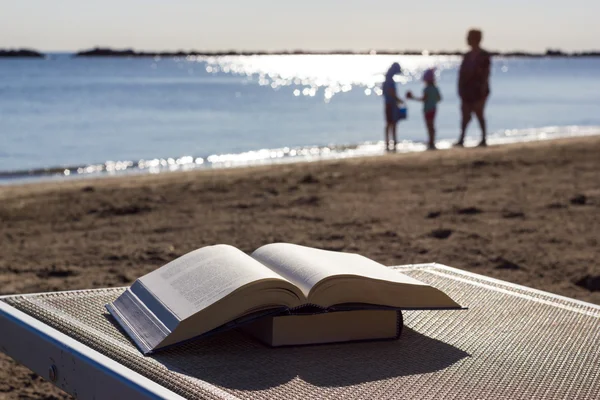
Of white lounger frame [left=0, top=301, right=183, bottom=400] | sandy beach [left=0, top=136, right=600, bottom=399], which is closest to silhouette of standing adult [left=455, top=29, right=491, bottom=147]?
sandy beach [left=0, top=136, right=600, bottom=399]

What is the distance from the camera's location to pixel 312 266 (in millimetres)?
1955

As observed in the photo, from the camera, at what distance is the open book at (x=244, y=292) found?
5.85ft

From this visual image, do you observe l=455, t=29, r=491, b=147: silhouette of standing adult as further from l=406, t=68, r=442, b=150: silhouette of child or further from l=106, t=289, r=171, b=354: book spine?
l=106, t=289, r=171, b=354: book spine

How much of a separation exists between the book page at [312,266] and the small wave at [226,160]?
1176 cm

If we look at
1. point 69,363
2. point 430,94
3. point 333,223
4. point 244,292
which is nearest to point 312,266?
point 244,292

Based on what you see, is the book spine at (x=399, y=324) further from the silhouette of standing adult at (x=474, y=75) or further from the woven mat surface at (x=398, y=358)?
the silhouette of standing adult at (x=474, y=75)

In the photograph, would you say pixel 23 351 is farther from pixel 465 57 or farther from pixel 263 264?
pixel 465 57

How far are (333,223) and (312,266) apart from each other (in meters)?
4.32

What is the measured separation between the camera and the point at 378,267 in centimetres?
211

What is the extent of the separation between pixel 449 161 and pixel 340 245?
4374mm

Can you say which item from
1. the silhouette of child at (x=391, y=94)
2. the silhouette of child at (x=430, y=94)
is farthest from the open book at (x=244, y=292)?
the silhouette of child at (x=430, y=94)

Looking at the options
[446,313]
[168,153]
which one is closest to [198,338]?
[446,313]

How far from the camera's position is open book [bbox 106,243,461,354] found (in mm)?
1782

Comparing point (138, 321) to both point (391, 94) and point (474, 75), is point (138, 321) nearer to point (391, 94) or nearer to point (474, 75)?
point (474, 75)
